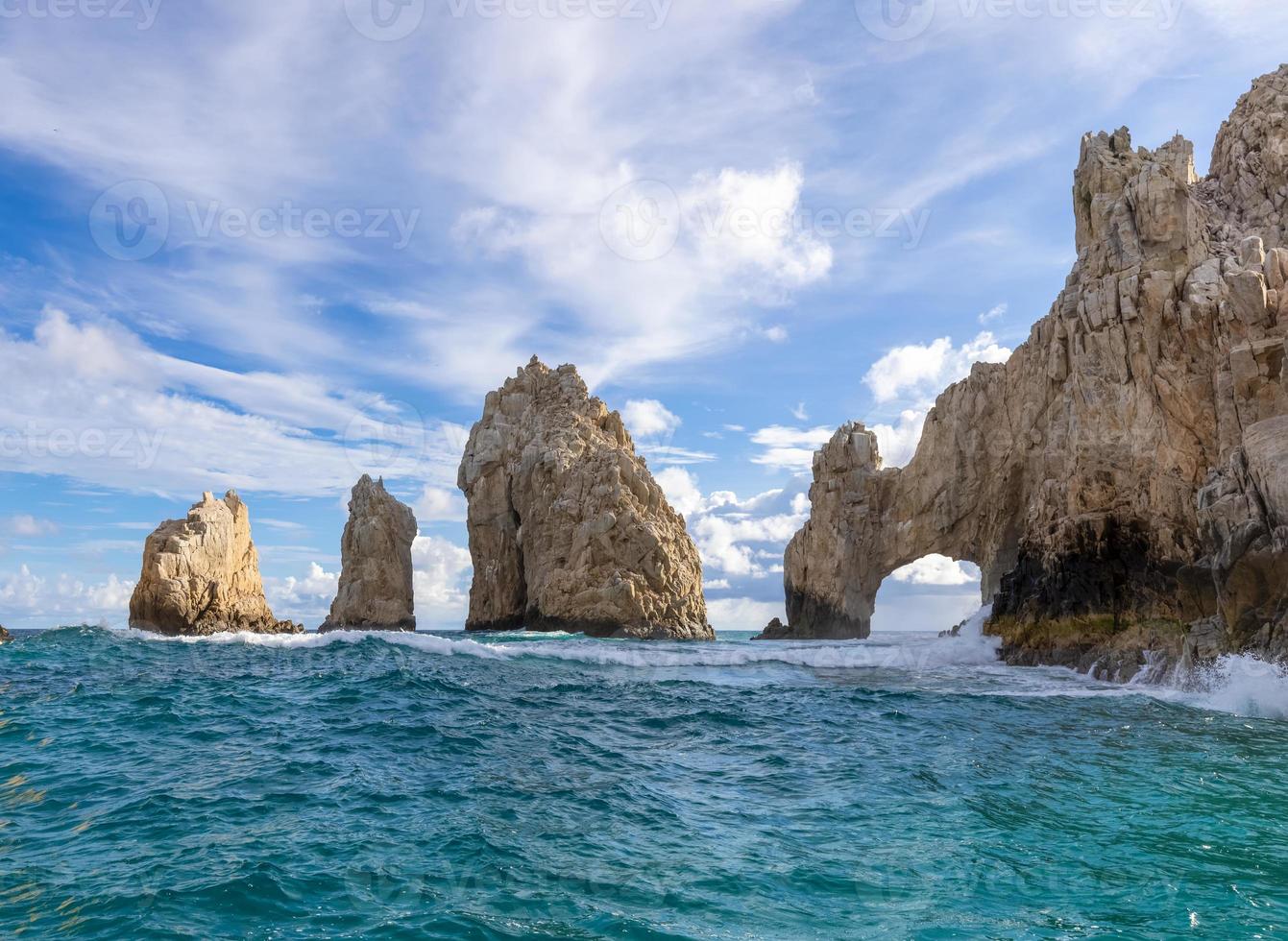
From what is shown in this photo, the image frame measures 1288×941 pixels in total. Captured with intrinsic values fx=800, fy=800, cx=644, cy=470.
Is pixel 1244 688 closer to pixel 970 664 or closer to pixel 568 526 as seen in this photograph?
pixel 970 664

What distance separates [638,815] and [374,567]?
240 feet

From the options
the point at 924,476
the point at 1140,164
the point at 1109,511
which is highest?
the point at 1140,164

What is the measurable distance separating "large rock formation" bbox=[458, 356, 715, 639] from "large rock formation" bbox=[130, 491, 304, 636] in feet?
63.5

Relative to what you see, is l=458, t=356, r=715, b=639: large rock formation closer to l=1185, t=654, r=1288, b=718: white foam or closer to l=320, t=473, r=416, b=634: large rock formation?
l=320, t=473, r=416, b=634: large rock formation

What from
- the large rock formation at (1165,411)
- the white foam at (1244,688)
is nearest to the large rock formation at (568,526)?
the large rock formation at (1165,411)

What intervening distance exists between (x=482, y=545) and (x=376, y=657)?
158 feet

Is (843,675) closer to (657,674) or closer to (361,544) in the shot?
(657,674)

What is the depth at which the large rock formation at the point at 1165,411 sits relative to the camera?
66.4 feet

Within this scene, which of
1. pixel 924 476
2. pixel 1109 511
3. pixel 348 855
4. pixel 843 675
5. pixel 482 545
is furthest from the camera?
pixel 482 545

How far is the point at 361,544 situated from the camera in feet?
256

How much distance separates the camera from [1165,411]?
2750cm

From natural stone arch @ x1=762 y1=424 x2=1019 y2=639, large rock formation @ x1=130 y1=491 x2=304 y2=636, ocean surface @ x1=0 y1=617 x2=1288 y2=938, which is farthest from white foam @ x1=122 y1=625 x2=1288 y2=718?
natural stone arch @ x1=762 y1=424 x2=1019 y2=639

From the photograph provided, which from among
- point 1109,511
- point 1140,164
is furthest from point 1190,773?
point 1140,164

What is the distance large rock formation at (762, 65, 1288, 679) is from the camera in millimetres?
20250
